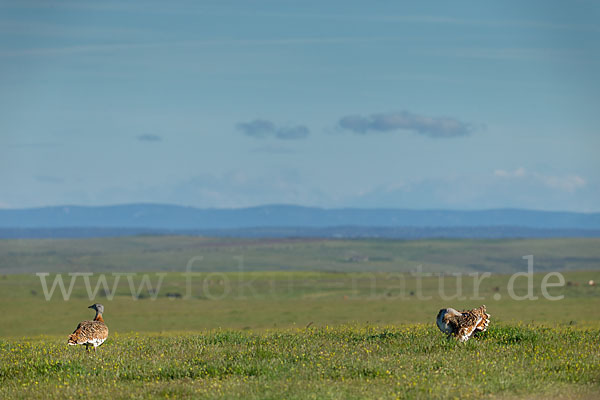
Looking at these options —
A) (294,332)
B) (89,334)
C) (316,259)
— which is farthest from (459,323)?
(316,259)

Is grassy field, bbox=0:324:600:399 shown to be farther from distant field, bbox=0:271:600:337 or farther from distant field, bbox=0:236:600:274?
distant field, bbox=0:236:600:274

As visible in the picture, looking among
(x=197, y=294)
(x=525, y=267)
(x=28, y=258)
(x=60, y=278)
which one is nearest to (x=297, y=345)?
(x=197, y=294)

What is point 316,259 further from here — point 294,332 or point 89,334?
point 89,334

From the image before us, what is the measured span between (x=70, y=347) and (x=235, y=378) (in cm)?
560

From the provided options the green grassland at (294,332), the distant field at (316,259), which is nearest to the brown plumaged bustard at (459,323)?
the green grassland at (294,332)

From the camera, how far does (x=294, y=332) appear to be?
2222 cm

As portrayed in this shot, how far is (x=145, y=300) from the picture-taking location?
253 feet

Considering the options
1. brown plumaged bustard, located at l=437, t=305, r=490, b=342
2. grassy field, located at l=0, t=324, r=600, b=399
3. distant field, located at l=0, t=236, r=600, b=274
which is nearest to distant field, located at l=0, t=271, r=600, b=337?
brown plumaged bustard, located at l=437, t=305, r=490, b=342

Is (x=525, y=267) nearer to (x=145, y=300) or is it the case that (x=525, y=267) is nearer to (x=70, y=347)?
(x=145, y=300)

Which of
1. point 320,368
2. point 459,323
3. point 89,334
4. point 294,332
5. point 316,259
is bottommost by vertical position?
point 316,259

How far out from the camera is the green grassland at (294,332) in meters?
14.5

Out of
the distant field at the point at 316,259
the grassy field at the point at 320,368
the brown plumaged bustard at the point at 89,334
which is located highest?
the brown plumaged bustard at the point at 89,334

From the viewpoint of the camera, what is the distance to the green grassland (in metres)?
14.5

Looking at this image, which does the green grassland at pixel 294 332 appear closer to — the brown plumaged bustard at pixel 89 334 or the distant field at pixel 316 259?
the brown plumaged bustard at pixel 89 334
